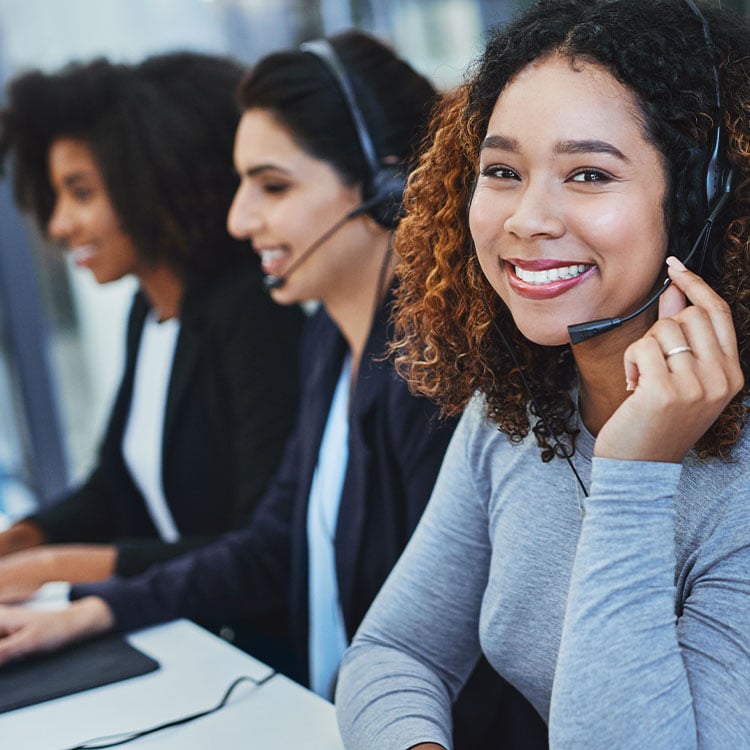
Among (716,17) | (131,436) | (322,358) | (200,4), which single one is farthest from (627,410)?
(200,4)

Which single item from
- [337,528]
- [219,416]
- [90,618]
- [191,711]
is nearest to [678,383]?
[191,711]

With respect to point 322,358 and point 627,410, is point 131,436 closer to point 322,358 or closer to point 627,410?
point 322,358

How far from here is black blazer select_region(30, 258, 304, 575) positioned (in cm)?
181

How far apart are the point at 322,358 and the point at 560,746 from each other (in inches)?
37.1

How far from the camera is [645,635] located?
784 mm

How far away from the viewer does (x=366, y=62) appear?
157cm

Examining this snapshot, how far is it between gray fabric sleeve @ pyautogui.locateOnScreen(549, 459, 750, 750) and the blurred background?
239 cm

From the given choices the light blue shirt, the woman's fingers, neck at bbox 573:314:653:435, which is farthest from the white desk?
the woman's fingers

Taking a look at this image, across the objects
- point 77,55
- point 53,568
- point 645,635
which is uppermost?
point 77,55

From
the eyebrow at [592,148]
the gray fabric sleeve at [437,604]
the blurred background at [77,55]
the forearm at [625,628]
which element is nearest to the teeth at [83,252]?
the blurred background at [77,55]

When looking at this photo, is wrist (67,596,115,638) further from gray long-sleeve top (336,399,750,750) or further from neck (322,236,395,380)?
neck (322,236,395,380)

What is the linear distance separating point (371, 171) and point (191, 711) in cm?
86

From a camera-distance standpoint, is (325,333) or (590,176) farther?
(325,333)

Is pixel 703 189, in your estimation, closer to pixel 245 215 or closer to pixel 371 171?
pixel 371 171
